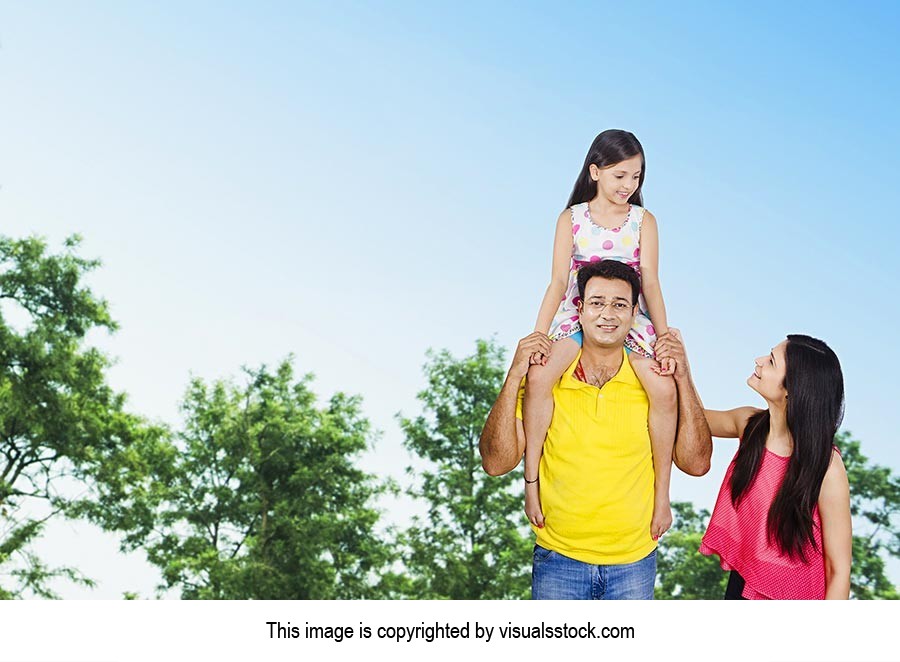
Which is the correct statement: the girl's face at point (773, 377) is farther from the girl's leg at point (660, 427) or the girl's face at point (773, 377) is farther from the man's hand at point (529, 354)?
the man's hand at point (529, 354)

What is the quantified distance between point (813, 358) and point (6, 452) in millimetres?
14065

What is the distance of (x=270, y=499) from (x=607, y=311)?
14092 mm

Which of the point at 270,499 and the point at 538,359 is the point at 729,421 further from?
the point at 270,499

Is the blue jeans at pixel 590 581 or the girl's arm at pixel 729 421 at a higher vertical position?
the girl's arm at pixel 729 421

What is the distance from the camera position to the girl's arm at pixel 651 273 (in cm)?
414

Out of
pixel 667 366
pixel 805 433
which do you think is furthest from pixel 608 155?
pixel 805 433

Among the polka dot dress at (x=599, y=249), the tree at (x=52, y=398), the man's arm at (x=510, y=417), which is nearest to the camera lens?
the man's arm at (x=510, y=417)

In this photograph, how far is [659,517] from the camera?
3871 mm

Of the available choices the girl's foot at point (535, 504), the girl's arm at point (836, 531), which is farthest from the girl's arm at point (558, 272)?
the girl's arm at point (836, 531)

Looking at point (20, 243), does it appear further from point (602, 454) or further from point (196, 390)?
point (602, 454)

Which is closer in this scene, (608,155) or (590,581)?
(590,581)
